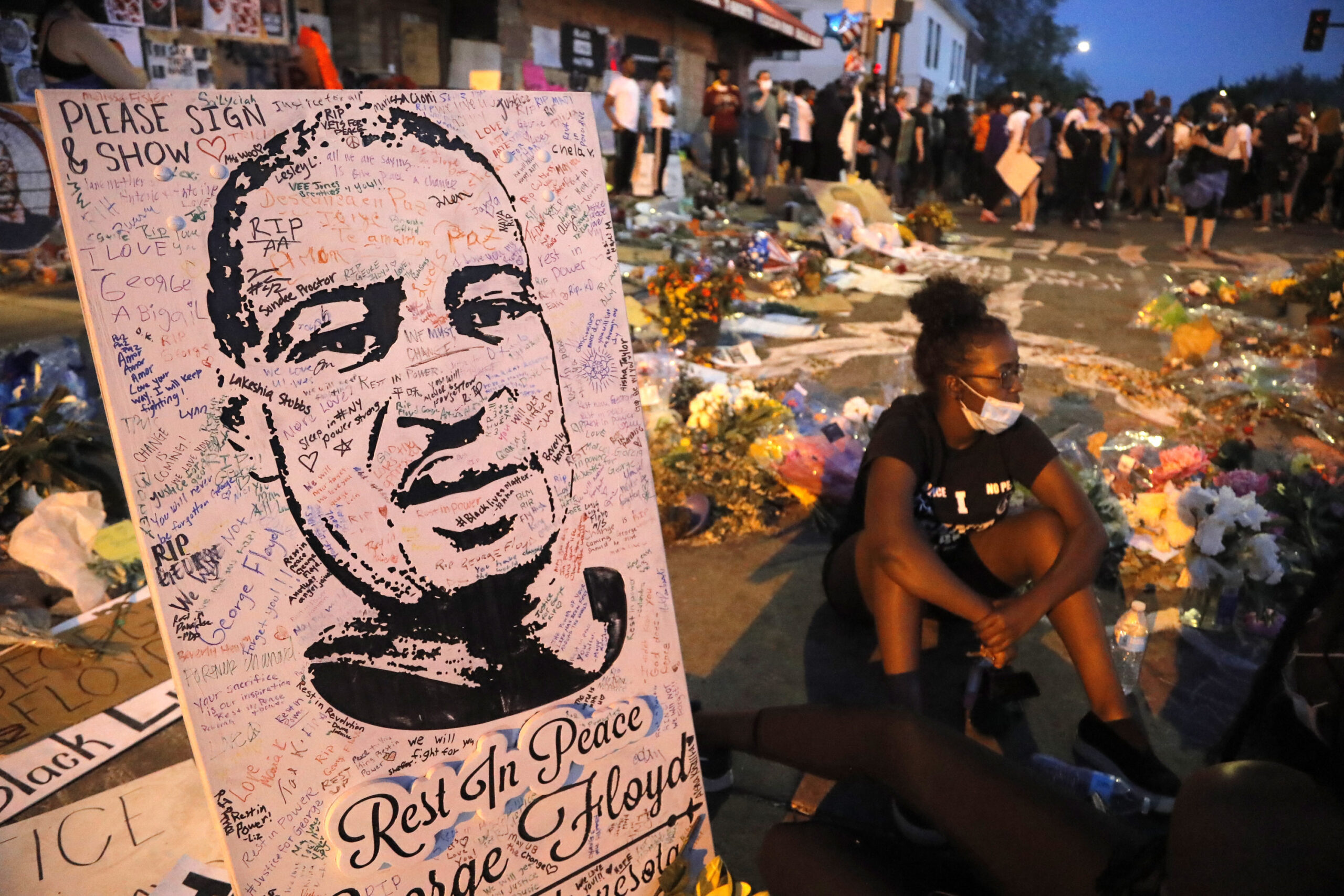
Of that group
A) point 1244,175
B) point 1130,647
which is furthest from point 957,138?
point 1130,647

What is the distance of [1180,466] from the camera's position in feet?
11.7

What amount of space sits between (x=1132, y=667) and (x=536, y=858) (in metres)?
2.08

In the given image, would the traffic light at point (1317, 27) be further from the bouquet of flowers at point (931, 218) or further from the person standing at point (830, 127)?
the bouquet of flowers at point (931, 218)

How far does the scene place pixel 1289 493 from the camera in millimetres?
3291

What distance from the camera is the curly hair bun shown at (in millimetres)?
2498

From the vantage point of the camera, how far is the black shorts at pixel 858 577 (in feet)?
8.84

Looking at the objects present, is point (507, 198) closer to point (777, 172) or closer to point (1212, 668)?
point (1212, 668)

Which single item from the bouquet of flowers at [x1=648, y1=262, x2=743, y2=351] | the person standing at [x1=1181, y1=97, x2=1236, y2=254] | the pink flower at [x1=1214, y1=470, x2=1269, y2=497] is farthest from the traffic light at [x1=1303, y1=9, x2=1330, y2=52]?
the pink flower at [x1=1214, y1=470, x2=1269, y2=497]

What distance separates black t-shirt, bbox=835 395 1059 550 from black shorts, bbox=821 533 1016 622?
1.8 inches

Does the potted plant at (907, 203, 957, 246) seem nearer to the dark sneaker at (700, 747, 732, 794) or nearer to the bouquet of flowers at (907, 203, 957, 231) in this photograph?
the bouquet of flowers at (907, 203, 957, 231)

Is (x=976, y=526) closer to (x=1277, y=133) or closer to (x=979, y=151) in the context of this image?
(x=1277, y=133)

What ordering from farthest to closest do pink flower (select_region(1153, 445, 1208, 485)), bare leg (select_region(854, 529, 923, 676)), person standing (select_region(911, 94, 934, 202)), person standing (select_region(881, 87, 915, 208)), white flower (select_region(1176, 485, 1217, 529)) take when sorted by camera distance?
person standing (select_region(911, 94, 934, 202)) → person standing (select_region(881, 87, 915, 208)) → pink flower (select_region(1153, 445, 1208, 485)) → white flower (select_region(1176, 485, 1217, 529)) → bare leg (select_region(854, 529, 923, 676))

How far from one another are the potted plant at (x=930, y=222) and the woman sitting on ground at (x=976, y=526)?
872cm

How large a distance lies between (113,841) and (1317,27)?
1002 inches
